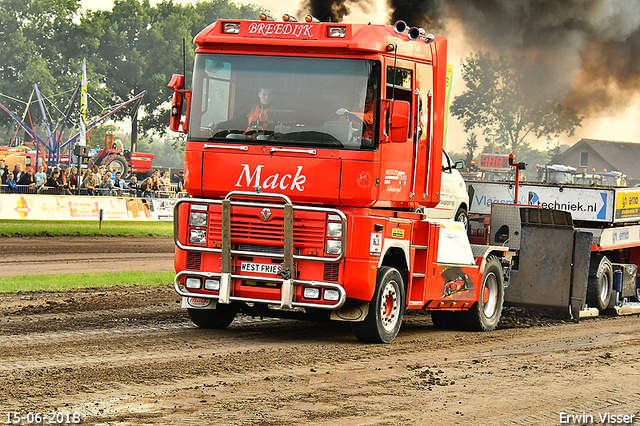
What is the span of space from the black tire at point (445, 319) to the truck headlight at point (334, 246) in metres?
3.57

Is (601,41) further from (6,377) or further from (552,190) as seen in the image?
(6,377)

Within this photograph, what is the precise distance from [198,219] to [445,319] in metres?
4.47

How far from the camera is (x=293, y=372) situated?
313 inches

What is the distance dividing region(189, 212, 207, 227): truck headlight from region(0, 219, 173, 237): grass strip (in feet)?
55.3

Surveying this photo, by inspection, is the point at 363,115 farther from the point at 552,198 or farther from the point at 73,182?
the point at 73,182

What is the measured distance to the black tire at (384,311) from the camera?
380 inches

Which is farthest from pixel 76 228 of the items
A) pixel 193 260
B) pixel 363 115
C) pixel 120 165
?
pixel 363 115

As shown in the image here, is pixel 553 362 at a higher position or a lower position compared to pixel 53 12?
lower

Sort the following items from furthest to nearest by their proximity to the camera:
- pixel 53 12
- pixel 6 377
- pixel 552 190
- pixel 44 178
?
1. pixel 53 12
2. pixel 44 178
3. pixel 552 190
4. pixel 6 377

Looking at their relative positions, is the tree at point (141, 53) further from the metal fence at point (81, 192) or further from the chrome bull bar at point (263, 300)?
the chrome bull bar at point (263, 300)

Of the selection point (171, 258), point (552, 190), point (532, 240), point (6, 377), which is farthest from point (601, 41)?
point (6, 377)

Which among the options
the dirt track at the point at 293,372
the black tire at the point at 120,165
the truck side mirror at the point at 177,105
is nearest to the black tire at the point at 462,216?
the dirt track at the point at 293,372

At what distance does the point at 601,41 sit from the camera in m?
21.5

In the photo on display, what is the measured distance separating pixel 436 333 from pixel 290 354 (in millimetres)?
3348
